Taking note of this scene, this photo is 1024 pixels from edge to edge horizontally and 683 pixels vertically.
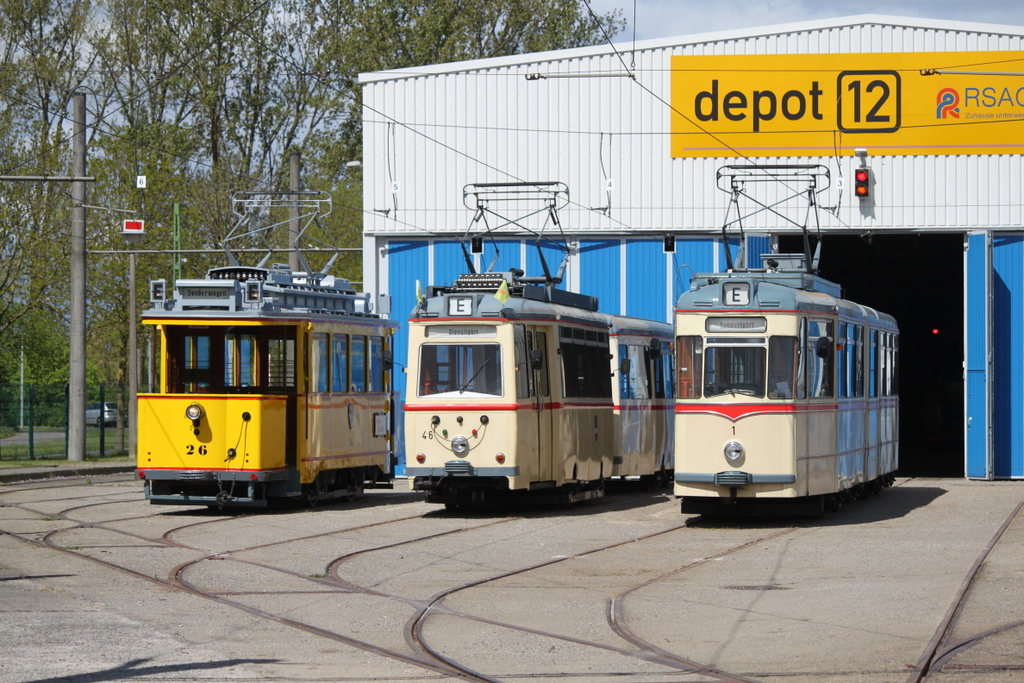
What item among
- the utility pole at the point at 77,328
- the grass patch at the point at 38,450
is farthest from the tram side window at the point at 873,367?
the grass patch at the point at 38,450

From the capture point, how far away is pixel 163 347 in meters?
19.9

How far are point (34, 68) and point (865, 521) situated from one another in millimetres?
33461

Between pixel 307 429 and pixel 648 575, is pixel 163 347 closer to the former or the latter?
pixel 307 429

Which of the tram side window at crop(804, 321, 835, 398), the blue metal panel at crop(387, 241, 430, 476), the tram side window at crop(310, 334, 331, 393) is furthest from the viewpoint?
the blue metal panel at crop(387, 241, 430, 476)

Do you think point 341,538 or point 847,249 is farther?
point 847,249

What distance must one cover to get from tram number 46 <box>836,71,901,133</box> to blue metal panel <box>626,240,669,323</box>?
4259 millimetres

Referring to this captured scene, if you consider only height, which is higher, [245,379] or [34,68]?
[34,68]

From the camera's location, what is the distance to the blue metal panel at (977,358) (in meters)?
28.4

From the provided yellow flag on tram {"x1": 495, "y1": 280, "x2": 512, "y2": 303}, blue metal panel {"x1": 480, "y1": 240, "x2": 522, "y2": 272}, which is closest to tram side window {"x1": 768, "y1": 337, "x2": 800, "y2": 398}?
yellow flag on tram {"x1": 495, "y1": 280, "x2": 512, "y2": 303}

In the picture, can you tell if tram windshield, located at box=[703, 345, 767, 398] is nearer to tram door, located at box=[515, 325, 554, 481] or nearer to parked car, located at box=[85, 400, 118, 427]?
tram door, located at box=[515, 325, 554, 481]

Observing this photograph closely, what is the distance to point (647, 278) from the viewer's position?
29547 mm

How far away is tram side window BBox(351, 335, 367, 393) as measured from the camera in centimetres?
2178

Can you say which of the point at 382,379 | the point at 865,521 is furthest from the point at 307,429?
the point at 865,521

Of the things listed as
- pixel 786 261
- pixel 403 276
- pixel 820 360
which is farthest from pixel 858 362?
pixel 403 276
